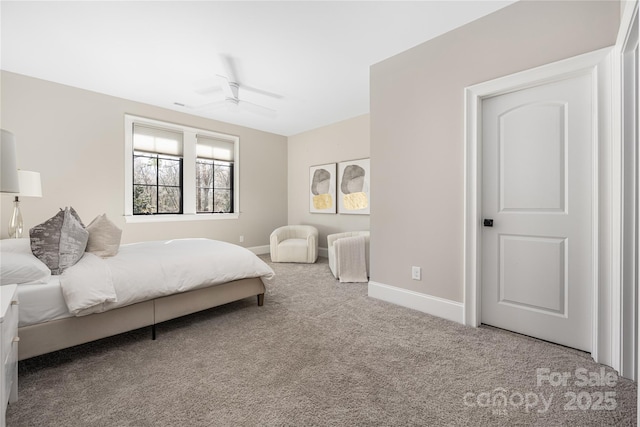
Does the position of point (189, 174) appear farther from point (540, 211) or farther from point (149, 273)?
point (540, 211)

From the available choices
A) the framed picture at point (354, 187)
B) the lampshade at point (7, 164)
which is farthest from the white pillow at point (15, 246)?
the framed picture at point (354, 187)

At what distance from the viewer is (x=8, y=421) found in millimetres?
1322

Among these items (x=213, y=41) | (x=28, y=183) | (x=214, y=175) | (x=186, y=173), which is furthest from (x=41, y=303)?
(x=214, y=175)

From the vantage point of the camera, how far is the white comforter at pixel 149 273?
1.79m

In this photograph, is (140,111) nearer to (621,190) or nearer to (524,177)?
(524,177)

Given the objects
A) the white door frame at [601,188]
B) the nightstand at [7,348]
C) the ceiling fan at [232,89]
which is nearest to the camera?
the nightstand at [7,348]

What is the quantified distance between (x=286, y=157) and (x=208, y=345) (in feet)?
16.0

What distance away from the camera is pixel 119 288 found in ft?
6.38

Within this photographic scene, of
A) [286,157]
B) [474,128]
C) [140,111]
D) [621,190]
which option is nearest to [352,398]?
[621,190]

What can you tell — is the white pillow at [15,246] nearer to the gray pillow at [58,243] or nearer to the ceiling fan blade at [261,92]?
the gray pillow at [58,243]

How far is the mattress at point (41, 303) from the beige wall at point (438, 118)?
266cm

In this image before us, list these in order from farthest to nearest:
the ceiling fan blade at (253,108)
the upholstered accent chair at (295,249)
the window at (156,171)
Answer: the upholstered accent chair at (295,249)
the window at (156,171)
the ceiling fan blade at (253,108)

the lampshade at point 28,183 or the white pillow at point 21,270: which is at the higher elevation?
the lampshade at point 28,183

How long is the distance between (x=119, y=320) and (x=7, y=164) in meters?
1.24
